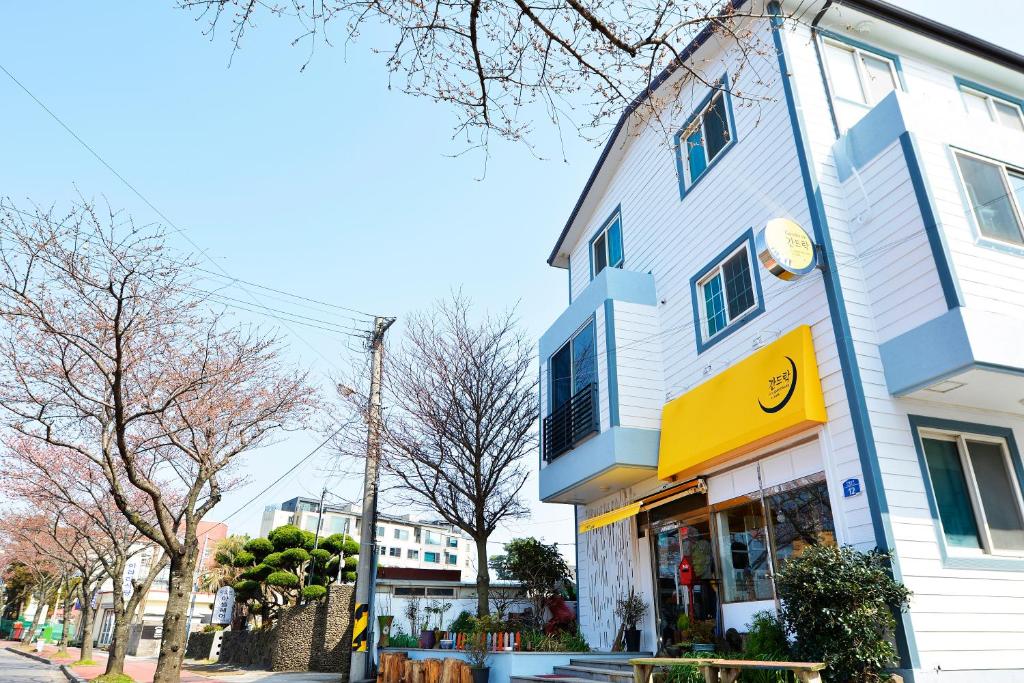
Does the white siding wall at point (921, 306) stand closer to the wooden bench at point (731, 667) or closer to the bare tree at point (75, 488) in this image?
the wooden bench at point (731, 667)

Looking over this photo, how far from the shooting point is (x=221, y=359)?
15.6 meters

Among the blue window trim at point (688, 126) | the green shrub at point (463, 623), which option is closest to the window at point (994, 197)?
the blue window trim at point (688, 126)

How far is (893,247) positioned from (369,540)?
12811 millimetres

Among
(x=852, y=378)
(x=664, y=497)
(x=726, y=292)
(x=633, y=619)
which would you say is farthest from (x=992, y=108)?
(x=633, y=619)

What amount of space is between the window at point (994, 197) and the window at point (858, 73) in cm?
220

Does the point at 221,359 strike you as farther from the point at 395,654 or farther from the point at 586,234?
the point at 586,234

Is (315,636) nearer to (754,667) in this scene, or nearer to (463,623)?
(463,623)

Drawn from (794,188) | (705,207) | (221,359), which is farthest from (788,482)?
(221,359)

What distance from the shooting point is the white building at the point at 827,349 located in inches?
284

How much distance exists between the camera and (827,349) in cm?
819

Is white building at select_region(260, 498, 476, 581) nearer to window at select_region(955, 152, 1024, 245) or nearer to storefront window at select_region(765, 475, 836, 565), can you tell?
storefront window at select_region(765, 475, 836, 565)

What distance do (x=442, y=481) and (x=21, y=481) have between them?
17.1 m

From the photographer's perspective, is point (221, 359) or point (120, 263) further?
point (221, 359)

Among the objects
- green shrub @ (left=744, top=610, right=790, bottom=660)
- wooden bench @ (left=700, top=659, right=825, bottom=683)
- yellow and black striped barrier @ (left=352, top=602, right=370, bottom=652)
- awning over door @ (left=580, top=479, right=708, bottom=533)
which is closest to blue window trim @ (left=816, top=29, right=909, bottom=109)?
awning over door @ (left=580, top=479, right=708, bottom=533)
